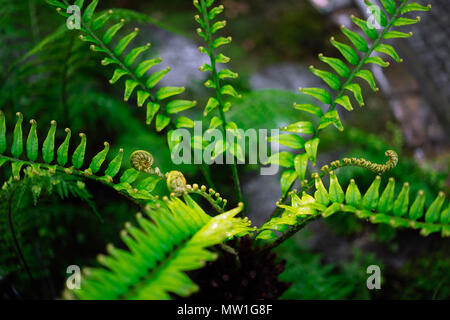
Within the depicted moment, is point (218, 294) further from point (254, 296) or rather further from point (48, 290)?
point (48, 290)

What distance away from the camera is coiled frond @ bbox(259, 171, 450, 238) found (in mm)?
812

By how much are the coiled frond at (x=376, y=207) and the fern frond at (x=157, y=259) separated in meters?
0.24

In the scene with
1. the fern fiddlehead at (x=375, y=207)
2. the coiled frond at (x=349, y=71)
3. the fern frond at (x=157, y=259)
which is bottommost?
the fern frond at (x=157, y=259)

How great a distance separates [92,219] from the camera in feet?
5.55

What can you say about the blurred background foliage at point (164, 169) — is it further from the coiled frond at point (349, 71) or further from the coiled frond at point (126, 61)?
the coiled frond at point (349, 71)

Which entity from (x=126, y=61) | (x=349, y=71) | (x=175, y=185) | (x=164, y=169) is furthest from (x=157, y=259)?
(x=164, y=169)

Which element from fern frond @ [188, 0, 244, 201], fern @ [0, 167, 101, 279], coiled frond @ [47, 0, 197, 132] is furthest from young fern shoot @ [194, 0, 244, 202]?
fern @ [0, 167, 101, 279]

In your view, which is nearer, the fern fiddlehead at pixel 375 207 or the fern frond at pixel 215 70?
the fern fiddlehead at pixel 375 207

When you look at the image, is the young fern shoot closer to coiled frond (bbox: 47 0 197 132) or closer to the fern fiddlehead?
coiled frond (bbox: 47 0 197 132)

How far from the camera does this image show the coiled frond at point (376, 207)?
81 centimetres

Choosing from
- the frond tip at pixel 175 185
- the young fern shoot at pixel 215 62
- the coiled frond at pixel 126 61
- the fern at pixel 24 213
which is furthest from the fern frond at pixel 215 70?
the fern at pixel 24 213

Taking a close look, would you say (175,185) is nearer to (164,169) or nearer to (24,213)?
(24,213)

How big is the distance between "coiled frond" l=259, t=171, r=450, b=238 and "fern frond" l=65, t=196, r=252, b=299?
0.24m
